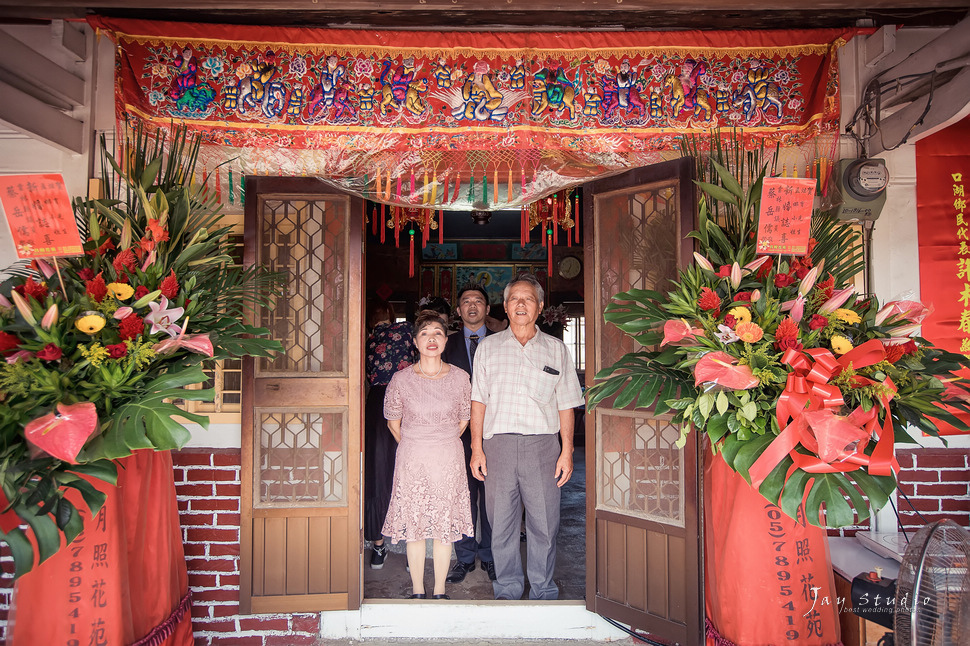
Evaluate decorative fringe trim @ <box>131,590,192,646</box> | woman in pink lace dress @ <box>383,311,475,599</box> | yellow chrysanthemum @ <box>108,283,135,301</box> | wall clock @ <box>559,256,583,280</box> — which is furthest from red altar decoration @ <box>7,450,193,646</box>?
wall clock @ <box>559,256,583,280</box>

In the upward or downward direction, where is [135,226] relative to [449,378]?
upward

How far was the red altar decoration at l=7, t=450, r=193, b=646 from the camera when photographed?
179 centimetres

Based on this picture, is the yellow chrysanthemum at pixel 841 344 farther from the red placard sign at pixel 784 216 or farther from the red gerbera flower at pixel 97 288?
the red gerbera flower at pixel 97 288

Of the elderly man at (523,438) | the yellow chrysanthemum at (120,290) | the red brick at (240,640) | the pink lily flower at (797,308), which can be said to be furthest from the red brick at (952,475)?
the yellow chrysanthemum at (120,290)

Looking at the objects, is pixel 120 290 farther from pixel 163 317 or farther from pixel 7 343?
pixel 7 343

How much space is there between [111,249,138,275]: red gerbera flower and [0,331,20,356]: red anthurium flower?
0.36m

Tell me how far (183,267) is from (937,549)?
2.53 metres

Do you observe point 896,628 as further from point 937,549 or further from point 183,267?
point 183,267

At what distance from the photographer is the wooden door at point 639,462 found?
2342mm

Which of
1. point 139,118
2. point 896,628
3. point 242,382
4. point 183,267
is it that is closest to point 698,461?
point 896,628

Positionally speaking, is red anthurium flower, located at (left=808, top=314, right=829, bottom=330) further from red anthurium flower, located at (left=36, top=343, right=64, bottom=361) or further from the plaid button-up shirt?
red anthurium flower, located at (left=36, top=343, right=64, bottom=361)

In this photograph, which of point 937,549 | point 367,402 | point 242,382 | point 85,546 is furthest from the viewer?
point 367,402

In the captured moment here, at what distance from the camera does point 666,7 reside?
2137 mm

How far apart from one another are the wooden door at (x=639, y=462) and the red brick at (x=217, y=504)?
1.65 metres
